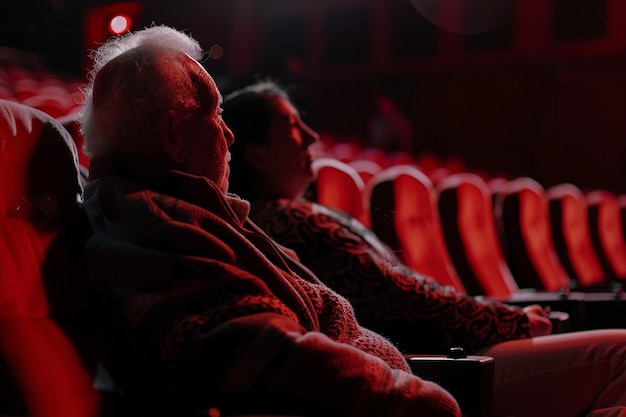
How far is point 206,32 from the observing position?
17.6ft

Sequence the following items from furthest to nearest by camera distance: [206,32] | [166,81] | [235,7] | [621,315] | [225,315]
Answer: [235,7]
[206,32]
[621,315]
[166,81]
[225,315]

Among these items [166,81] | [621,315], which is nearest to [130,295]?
[166,81]

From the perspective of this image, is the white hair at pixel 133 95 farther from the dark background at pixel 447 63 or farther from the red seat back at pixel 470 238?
the dark background at pixel 447 63

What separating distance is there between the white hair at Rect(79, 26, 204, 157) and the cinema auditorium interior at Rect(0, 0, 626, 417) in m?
0.03

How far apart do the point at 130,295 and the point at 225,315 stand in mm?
69

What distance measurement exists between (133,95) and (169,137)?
41mm

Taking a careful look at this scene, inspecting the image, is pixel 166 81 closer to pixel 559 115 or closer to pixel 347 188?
pixel 347 188

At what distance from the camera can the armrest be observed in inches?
30.0

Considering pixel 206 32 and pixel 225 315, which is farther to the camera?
pixel 206 32

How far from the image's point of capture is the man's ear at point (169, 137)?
680 mm

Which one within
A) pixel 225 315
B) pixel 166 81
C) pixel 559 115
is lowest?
pixel 559 115

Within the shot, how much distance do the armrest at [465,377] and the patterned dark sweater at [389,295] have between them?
0.20 meters

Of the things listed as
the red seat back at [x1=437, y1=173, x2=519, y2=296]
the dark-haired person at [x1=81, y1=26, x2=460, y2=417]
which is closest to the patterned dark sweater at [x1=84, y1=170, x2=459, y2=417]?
the dark-haired person at [x1=81, y1=26, x2=460, y2=417]

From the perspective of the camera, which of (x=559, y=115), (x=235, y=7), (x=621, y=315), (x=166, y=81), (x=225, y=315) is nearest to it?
(x=225, y=315)
